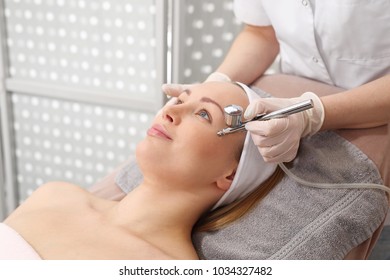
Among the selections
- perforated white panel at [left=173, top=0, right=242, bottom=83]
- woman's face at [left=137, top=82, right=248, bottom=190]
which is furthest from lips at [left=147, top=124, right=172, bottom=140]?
perforated white panel at [left=173, top=0, right=242, bottom=83]

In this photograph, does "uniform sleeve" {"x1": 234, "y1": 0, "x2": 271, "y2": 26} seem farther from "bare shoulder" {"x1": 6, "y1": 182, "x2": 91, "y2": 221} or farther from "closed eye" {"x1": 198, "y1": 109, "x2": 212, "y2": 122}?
"bare shoulder" {"x1": 6, "y1": 182, "x2": 91, "y2": 221}

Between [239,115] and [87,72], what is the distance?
1.20 m

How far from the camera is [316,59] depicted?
4.94 ft

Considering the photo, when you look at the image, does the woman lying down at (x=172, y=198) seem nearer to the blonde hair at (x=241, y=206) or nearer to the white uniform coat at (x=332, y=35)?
the blonde hair at (x=241, y=206)

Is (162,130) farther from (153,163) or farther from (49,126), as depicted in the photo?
(49,126)

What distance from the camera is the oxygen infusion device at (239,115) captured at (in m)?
1.15

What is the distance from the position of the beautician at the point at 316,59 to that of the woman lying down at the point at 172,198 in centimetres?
9

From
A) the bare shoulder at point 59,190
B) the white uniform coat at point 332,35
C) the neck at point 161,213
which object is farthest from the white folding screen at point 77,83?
the neck at point 161,213

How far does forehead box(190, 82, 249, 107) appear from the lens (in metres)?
1.34

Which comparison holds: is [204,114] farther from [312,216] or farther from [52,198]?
[52,198]

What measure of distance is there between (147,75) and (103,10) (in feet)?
1.00

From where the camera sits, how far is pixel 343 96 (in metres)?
1.33

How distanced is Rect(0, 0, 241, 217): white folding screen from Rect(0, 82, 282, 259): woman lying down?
763mm

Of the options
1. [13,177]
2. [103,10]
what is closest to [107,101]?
[103,10]
